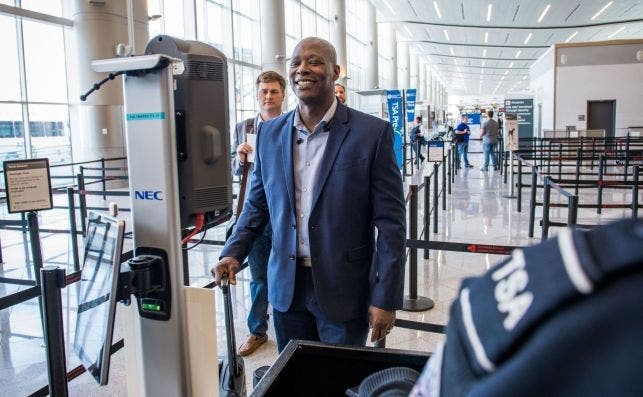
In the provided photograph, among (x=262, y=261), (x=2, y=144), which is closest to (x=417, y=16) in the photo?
(x=2, y=144)

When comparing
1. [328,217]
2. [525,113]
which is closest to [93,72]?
[328,217]

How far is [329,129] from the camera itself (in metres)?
2.08

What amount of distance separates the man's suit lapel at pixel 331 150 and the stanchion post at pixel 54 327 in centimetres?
93

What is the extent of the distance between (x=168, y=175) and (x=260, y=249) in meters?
2.02

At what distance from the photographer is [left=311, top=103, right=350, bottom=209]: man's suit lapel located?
6.61ft

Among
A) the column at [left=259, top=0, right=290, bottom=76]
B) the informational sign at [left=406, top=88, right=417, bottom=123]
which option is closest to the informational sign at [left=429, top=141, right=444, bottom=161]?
the informational sign at [left=406, top=88, right=417, bottom=123]

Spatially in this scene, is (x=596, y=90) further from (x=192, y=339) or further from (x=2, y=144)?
(x=192, y=339)

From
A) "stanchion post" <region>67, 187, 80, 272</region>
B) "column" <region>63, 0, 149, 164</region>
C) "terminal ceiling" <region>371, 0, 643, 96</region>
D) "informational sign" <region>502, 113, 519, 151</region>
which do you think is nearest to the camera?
"stanchion post" <region>67, 187, 80, 272</region>

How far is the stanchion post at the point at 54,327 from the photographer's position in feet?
5.84

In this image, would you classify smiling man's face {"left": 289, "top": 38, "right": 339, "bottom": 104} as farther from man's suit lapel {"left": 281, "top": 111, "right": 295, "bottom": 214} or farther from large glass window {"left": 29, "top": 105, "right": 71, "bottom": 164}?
large glass window {"left": 29, "top": 105, "right": 71, "bottom": 164}

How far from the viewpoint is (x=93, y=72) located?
1235cm

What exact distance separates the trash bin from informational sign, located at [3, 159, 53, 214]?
12.9 feet

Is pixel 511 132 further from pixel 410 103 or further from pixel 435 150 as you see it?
pixel 410 103

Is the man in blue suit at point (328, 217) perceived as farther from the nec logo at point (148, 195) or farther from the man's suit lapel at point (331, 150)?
the nec logo at point (148, 195)
